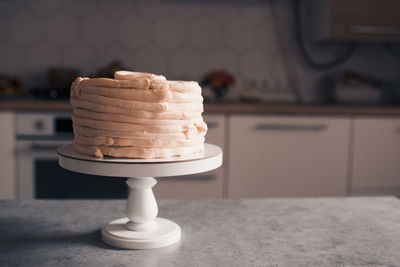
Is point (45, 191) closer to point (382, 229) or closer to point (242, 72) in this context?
point (242, 72)

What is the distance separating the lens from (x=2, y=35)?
2.68 metres

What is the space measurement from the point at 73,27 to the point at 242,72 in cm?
114

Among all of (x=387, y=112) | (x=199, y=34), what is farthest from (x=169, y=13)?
(x=387, y=112)

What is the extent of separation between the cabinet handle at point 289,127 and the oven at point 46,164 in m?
0.79

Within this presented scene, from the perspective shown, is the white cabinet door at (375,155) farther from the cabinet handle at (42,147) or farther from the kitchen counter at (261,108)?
the cabinet handle at (42,147)

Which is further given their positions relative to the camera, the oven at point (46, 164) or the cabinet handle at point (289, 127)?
the cabinet handle at point (289, 127)

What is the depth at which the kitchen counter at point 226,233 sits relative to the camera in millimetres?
635

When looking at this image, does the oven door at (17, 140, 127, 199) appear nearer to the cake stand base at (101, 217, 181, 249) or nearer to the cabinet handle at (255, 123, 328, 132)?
the cabinet handle at (255, 123, 328, 132)

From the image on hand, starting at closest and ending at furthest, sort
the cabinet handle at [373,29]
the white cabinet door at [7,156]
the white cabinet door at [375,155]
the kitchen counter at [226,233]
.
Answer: the kitchen counter at [226,233], the white cabinet door at [7,156], the white cabinet door at [375,155], the cabinet handle at [373,29]

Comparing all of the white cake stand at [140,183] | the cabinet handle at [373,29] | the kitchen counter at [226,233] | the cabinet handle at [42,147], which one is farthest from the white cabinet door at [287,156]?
the white cake stand at [140,183]

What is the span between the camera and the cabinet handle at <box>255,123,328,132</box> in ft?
7.45

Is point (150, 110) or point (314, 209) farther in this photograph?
point (314, 209)

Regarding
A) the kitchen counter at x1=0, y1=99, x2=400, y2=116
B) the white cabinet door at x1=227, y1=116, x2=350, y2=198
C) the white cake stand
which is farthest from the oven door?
the white cake stand

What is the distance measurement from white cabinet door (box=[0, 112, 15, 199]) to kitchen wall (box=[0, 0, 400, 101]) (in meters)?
0.68
